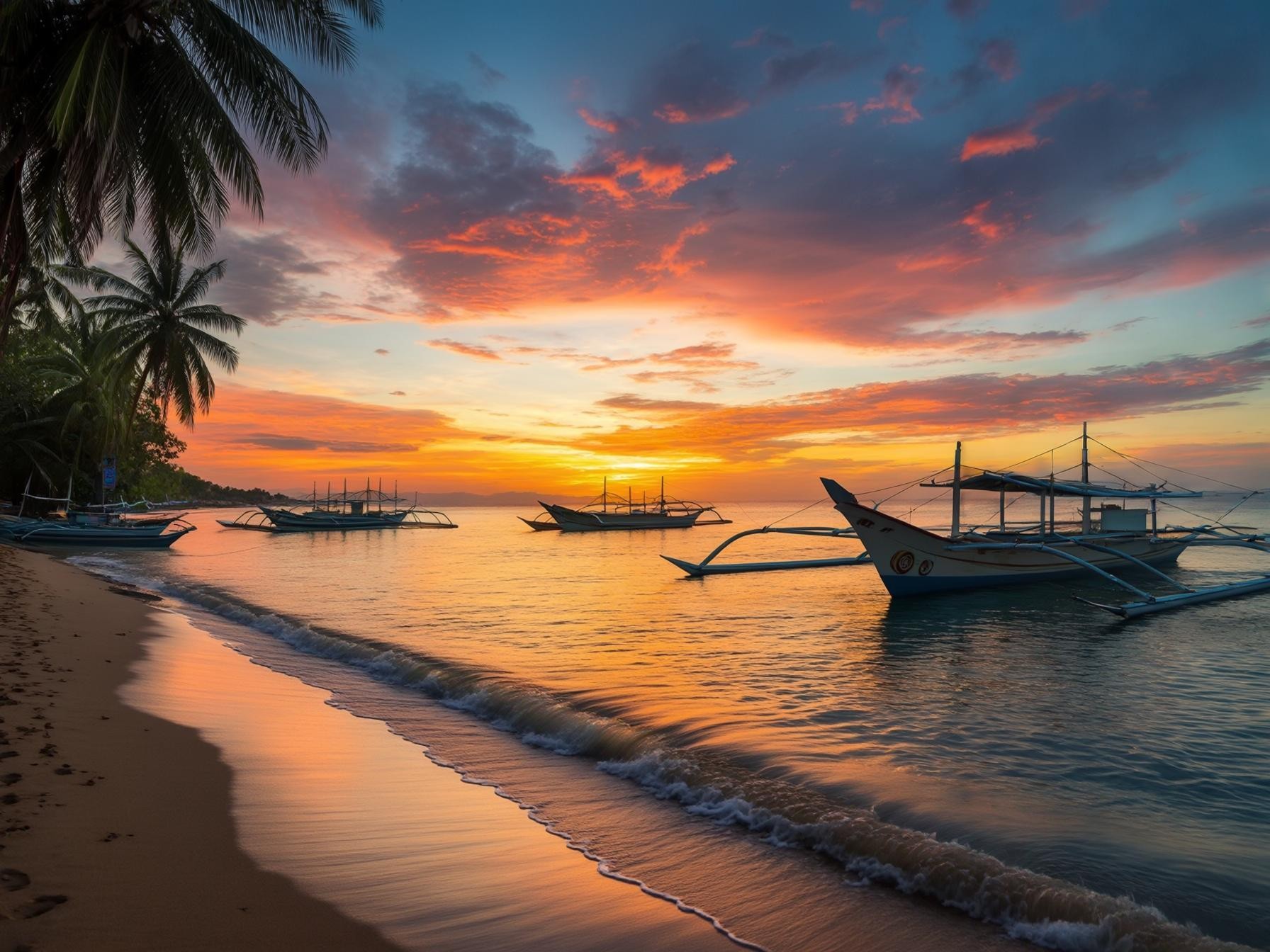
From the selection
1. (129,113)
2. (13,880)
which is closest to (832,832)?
(13,880)

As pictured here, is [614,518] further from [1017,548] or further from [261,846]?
[261,846]

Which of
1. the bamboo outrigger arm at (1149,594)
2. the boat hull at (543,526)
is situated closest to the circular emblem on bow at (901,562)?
the bamboo outrigger arm at (1149,594)

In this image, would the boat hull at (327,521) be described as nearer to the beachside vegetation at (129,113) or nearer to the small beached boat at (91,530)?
Result: the small beached boat at (91,530)

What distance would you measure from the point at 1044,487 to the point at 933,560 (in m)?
6.04

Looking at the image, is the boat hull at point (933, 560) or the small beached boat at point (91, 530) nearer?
the boat hull at point (933, 560)

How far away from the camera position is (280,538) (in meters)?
59.1

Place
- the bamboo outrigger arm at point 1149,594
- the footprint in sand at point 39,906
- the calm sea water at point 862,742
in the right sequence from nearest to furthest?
the footprint in sand at point 39,906 → the calm sea water at point 862,742 → the bamboo outrigger arm at point 1149,594

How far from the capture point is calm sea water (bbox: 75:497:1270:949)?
4.92 meters

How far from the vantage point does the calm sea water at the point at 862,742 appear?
4.92 meters

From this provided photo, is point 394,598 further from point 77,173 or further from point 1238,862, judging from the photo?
point 1238,862

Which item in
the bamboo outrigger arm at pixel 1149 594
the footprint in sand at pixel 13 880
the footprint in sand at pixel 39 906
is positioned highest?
the bamboo outrigger arm at pixel 1149 594

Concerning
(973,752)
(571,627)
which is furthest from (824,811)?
(571,627)

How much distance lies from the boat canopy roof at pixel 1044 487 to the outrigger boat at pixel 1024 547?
0.14ft

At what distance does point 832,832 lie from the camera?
5656 mm
